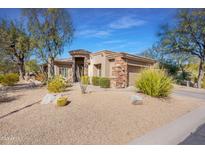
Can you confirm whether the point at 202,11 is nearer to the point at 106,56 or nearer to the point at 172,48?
the point at 172,48

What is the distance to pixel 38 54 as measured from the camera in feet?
53.6

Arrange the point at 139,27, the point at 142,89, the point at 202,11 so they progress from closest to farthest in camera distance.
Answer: the point at 142,89, the point at 139,27, the point at 202,11

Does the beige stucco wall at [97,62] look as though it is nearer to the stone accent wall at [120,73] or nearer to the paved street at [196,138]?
the stone accent wall at [120,73]

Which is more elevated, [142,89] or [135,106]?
[142,89]

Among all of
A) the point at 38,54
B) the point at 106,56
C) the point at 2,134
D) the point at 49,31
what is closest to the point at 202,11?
the point at 106,56

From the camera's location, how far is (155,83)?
8867 millimetres

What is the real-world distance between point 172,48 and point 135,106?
18.3 meters

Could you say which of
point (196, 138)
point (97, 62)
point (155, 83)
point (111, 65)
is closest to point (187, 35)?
point (111, 65)

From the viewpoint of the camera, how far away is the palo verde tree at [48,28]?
15.1 m

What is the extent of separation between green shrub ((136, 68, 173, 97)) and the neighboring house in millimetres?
5987

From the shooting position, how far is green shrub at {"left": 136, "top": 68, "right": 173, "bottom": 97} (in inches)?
350

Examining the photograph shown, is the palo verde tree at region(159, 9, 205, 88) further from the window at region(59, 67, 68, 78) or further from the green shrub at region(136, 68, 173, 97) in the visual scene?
the window at region(59, 67, 68, 78)

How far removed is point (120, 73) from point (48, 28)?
25.9ft
